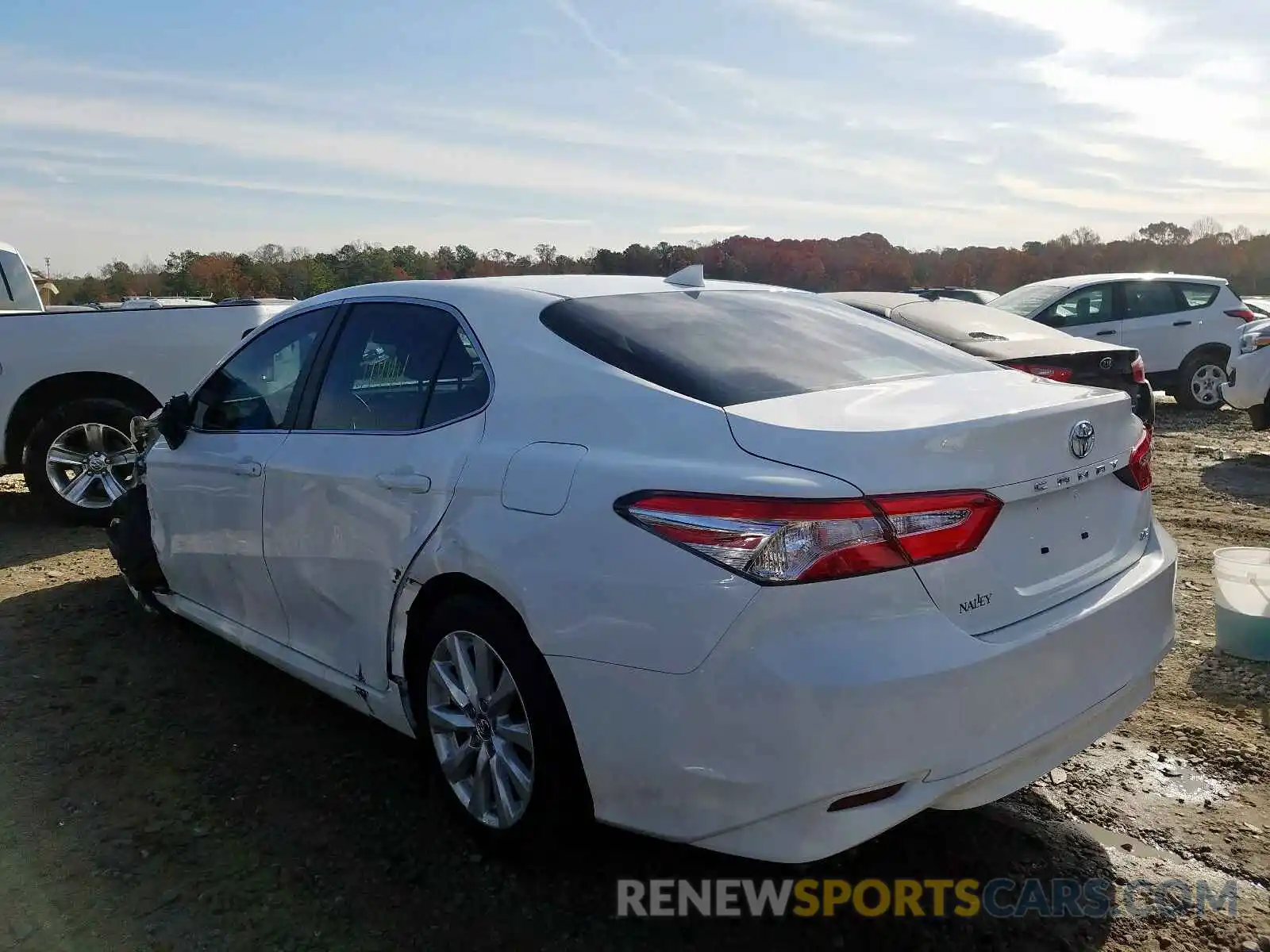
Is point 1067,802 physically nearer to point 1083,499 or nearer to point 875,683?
point 1083,499

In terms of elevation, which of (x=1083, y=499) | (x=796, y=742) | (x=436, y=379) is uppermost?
(x=436, y=379)

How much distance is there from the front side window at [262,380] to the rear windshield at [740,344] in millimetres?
1248

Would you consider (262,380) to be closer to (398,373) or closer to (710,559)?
(398,373)

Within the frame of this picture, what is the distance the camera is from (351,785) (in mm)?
3271

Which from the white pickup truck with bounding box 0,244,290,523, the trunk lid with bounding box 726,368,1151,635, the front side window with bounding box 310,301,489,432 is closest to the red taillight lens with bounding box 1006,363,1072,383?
the trunk lid with bounding box 726,368,1151,635

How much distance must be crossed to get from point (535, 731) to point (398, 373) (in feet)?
4.28

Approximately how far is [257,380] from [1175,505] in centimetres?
Result: 588

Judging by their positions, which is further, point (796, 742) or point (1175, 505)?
point (1175, 505)

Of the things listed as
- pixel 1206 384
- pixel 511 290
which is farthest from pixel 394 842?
pixel 1206 384

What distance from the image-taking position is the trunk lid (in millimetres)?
2119

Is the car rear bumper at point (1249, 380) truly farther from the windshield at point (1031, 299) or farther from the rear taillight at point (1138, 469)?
the rear taillight at point (1138, 469)

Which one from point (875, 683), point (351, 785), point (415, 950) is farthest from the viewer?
point (351, 785)

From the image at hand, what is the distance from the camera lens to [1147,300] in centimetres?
1209

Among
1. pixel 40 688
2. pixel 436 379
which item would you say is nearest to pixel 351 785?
pixel 436 379
